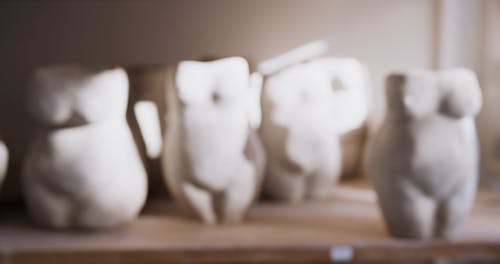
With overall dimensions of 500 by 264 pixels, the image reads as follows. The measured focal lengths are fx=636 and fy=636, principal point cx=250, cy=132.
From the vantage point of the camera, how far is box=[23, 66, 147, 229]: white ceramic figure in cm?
68

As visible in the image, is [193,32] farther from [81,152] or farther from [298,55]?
[81,152]

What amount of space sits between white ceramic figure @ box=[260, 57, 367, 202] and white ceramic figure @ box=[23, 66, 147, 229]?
7.9 inches

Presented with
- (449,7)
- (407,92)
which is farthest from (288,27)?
(407,92)

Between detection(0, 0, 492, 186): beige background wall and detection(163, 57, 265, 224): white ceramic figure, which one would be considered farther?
detection(0, 0, 492, 186): beige background wall

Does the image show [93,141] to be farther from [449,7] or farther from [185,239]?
[449,7]

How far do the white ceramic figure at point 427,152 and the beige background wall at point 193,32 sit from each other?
35cm

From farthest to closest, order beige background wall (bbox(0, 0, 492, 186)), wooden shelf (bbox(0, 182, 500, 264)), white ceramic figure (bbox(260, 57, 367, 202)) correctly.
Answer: beige background wall (bbox(0, 0, 492, 186)), white ceramic figure (bbox(260, 57, 367, 202)), wooden shelf (bbox(0, 182, 500, 264))

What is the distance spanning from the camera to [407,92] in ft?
2.07

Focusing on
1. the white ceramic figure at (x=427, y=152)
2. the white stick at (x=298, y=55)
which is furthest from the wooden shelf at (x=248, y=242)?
the white stick at (x=298, y=55)

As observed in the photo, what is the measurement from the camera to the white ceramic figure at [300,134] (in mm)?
818

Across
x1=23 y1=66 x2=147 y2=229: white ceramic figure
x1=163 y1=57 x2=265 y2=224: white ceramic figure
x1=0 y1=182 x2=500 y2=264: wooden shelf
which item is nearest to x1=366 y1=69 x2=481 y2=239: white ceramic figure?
x1=0 y1=182 x2=500 y2=264: wooden shelf

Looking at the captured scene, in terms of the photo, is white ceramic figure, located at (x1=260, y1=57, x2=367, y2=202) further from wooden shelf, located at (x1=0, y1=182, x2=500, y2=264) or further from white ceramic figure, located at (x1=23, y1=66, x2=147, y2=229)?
white ceramic figure, located at (x1=23, y1=66, x2=147, y2=229)

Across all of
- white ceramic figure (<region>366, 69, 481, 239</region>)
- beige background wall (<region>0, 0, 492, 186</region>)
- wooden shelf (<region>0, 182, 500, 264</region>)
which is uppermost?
beige background wall (<region>0, 0, 492, 186</region>)

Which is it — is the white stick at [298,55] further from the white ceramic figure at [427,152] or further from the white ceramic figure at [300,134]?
the white ceramic figure at [427,152]
